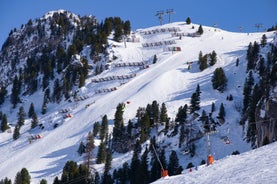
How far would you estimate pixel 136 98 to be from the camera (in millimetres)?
102250

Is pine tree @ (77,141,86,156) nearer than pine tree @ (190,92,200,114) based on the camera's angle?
No

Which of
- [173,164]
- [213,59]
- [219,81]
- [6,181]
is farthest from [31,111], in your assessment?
[173,164]

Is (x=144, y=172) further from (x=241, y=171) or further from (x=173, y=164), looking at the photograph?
(x=241, y=171)

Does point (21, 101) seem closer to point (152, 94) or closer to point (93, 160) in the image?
point (152, 94)

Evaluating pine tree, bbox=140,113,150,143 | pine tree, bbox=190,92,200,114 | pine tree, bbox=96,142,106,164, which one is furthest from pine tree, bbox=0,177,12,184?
pine tree, bbox=190,92,200,114

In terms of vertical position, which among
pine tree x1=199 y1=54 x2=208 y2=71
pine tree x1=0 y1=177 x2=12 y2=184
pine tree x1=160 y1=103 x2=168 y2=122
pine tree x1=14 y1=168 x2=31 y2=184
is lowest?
pine tree x1=0 y1=177 x2=12 y2=184

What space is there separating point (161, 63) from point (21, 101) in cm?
5028

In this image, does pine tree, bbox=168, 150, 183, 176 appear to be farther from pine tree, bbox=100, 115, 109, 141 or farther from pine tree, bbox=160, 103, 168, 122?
pine tree, bbox=100, 115, 109, 141

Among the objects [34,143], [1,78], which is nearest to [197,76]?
[34,143]

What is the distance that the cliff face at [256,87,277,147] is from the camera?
4926 cm

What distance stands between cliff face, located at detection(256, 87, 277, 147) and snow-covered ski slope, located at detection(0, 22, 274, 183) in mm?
13514

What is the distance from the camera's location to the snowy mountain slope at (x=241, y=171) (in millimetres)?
21609

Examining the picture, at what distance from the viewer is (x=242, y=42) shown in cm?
13262

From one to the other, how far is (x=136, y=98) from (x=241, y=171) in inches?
3100
